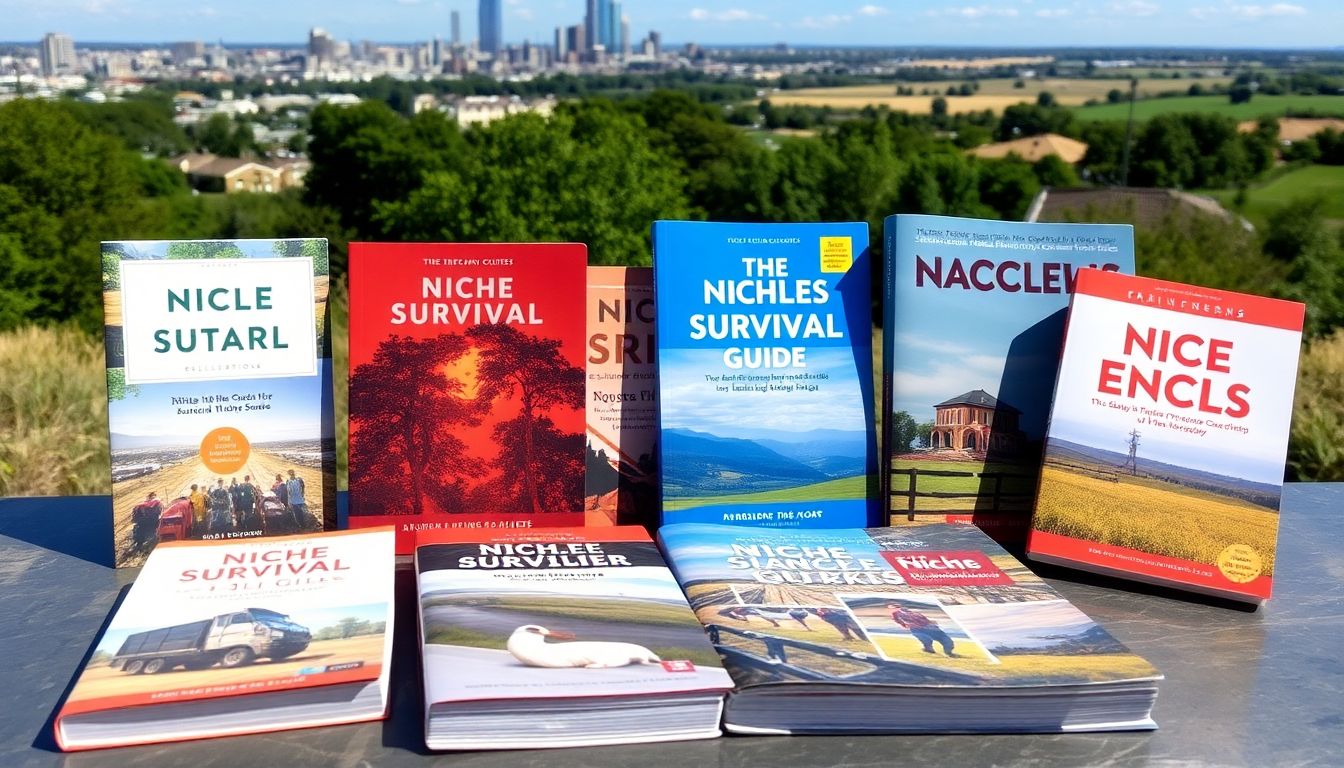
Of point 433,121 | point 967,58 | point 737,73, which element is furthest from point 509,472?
point 967,58


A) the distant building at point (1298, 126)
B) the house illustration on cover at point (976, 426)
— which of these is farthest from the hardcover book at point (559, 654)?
the distant building at point (1298, 126)

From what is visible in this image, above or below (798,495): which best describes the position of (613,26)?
above

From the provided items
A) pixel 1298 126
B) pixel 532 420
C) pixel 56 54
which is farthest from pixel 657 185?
pixel 56 54

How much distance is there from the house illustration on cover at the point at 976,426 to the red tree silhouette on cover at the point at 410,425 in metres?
0.81

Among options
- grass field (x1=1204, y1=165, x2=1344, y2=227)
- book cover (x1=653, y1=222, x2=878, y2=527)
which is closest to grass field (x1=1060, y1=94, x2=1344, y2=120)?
grass field (x1=1204, y1=165, x2=1344, y2=227)

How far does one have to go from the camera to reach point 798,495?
1903mm

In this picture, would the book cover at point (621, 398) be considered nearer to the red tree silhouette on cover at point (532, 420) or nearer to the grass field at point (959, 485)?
the red tree silhouette on cover at point (532, 420)

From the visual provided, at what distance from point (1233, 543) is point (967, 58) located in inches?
5060

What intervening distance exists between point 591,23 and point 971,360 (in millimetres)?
170912

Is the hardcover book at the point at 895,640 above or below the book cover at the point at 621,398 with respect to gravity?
below

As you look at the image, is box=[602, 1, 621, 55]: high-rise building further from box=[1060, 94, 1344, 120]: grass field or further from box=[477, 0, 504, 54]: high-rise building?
box=[1060, 94, 1344, 120]: grass field

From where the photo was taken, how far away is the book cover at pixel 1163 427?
1.79 m

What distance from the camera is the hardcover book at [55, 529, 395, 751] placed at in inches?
48.8

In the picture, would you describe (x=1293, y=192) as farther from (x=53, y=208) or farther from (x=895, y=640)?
(x=895, y=640)
